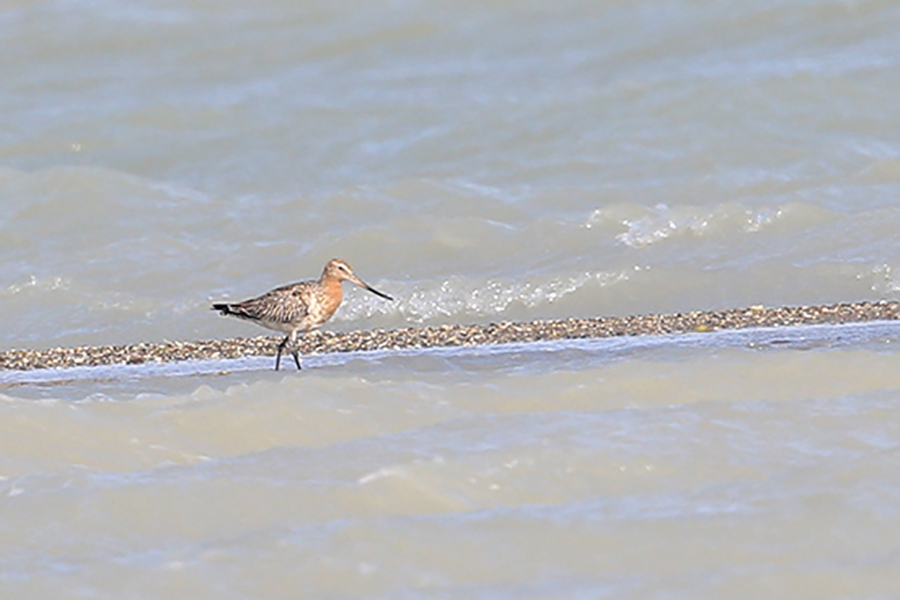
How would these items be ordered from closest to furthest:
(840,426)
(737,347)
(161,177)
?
(840,426) < (737,347) < (161,177)

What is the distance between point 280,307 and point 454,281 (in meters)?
2.21

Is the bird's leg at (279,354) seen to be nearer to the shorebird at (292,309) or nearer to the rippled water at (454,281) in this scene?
the shorebird at (292,309)

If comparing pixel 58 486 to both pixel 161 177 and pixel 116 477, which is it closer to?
pixel 116 477

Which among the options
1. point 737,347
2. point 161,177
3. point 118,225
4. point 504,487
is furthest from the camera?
point 161,177

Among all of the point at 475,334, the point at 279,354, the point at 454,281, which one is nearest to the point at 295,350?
the point at 279,354

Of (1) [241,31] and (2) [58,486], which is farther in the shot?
(1) [241,31]

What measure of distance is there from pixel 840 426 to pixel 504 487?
4.35 feet

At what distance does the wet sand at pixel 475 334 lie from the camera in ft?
28.0

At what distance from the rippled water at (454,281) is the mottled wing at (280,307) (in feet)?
1.04

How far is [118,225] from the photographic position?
13.1 metres

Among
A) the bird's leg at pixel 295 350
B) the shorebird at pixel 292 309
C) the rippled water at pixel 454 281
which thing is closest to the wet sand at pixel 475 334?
the bird's leg at pixel 295 350

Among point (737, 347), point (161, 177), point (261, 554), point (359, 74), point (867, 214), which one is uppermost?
point (359, 74)

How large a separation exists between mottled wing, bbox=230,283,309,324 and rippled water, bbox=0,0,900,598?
32 cm

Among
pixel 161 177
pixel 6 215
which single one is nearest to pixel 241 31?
pixel 161 177
